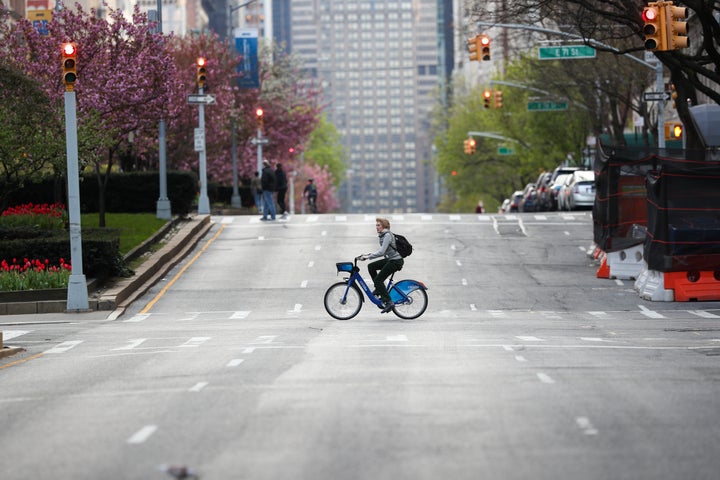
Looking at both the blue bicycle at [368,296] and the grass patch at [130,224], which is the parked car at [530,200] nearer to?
the grass patch at [130,224]

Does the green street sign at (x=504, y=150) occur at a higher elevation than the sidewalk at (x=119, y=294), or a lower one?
higher

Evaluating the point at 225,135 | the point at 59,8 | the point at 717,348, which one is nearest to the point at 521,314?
the point at 717,348

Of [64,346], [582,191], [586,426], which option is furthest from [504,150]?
[586,426]

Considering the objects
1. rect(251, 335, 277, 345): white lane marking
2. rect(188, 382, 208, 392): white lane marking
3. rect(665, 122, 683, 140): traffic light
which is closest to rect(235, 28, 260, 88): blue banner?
rect(665, 122, 683, 140): traffic light

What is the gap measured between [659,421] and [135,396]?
4.88 m

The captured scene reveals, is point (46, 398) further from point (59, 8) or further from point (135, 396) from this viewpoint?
point (59, 8)

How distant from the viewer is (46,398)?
13.3 meters

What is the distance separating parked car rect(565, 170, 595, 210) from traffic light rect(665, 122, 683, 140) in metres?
5.79

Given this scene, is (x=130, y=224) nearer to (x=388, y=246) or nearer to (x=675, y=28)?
(x=388, y=246)

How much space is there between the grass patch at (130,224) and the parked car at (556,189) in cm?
1884

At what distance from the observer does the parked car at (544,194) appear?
202 feet

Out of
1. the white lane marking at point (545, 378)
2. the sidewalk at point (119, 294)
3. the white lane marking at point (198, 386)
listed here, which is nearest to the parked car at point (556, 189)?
the sidewalk at point (119, 294)

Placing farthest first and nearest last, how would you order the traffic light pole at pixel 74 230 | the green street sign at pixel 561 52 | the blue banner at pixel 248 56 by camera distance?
the blue banner at pixel 248 56
the green street sign at pixel 561 52
the traffic light pole at pixel 74 230

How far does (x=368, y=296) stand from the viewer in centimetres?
2455
